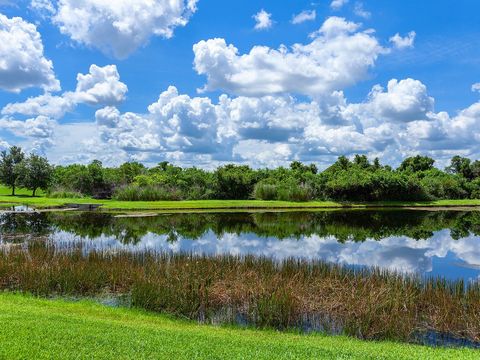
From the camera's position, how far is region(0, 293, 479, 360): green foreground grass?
23.0 feet

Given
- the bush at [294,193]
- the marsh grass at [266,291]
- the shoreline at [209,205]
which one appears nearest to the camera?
the marsh grass at [266,291]

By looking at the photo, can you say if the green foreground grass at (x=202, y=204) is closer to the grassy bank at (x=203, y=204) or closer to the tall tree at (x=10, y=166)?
the grassy bank at (x=203, y=204)

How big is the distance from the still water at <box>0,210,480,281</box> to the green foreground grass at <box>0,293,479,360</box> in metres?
7.52

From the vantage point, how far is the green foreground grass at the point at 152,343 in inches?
276

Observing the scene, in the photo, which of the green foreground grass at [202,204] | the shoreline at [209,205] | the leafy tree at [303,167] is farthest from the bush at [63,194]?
the leafy tree at [303,167]

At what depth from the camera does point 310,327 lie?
1089 centimetres

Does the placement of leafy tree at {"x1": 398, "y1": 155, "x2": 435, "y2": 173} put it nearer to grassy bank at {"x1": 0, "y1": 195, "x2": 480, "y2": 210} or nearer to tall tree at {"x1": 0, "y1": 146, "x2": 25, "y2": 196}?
grassy bank at {"x1": 0, "y1": 195, "x2": 480, "y2": 210}

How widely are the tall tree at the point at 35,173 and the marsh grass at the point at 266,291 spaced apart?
145 feet

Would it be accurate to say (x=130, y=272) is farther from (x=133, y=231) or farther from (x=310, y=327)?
(x=133, y=231)

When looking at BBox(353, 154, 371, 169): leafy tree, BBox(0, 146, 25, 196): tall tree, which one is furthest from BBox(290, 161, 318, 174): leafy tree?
BBox(0, 146, 25, 196): tall tree

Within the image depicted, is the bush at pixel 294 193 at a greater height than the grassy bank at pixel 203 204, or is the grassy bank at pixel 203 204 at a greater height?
the bush at pixel 294 193

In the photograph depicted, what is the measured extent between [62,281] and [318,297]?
25.4 feet

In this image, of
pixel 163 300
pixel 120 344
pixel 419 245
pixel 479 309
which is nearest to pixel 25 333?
pixel 120 344

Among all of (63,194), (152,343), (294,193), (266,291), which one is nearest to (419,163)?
(294,193)
